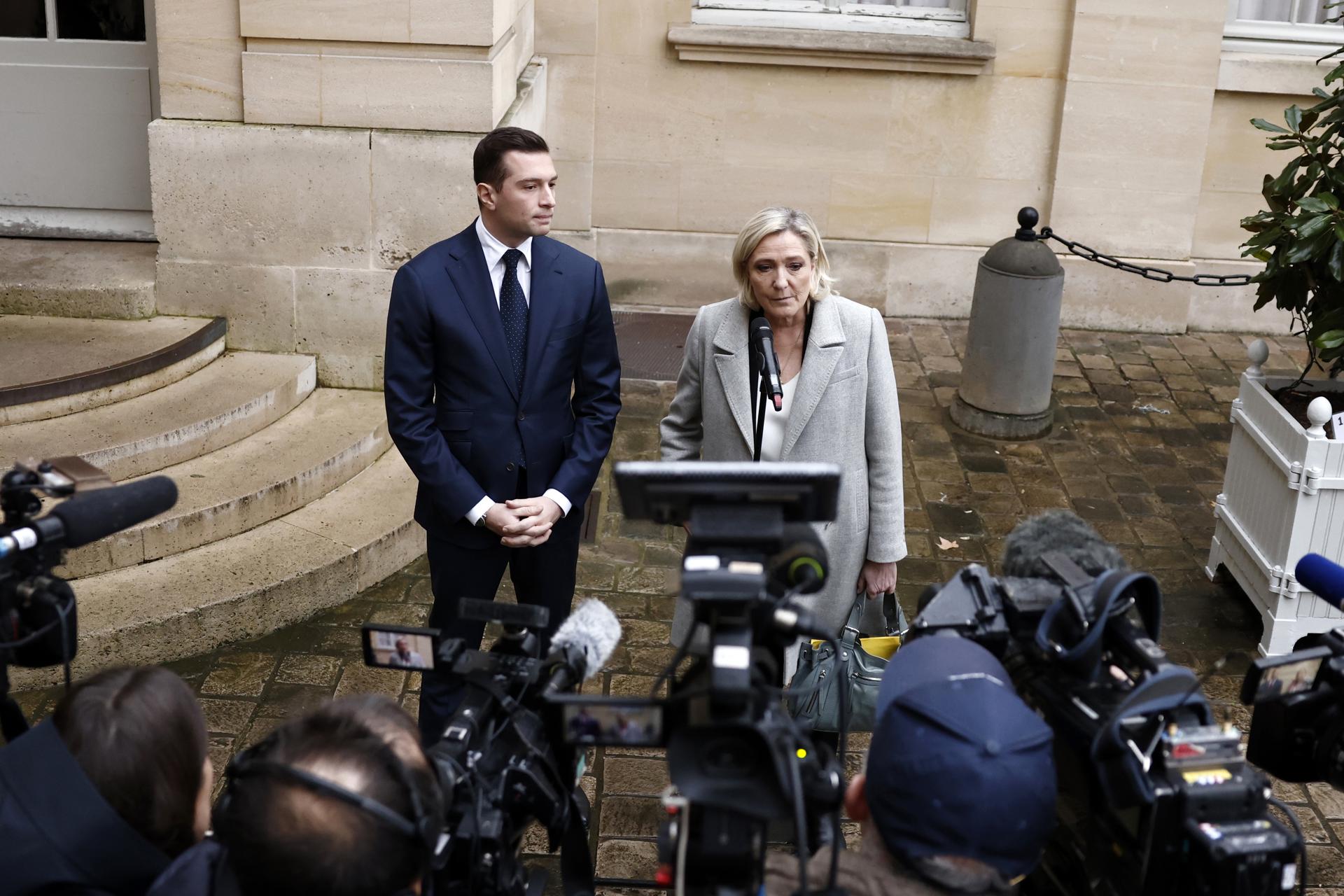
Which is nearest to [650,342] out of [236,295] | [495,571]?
[236,295]

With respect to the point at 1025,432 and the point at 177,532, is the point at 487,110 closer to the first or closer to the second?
the point at 177,532

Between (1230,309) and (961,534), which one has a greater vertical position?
(1230,309)

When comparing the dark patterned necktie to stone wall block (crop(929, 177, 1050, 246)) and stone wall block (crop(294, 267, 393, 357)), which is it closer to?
stone wall block (crop(294, 267, 393, 357))

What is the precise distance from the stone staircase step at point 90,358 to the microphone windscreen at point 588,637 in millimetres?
3678

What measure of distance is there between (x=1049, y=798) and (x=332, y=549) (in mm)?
3784

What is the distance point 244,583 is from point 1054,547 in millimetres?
3373

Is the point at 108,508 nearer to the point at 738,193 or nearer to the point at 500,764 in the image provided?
the point at 500,764

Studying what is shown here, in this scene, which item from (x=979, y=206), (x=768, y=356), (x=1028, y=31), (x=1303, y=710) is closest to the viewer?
(x=1303, y=710)

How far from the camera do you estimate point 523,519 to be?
403 centimetres

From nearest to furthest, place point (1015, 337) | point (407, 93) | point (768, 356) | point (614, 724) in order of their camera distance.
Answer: point (614, 724), point (768, 356), point (407, 93), point (1015, 337)

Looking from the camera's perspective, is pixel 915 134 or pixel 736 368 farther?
pixel 915 134

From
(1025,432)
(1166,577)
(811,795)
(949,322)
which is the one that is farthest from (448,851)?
(949,322)

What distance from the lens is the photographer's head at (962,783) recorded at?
7.06 ft

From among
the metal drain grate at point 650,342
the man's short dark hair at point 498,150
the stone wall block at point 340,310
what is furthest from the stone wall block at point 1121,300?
the man's short dark hair at point 498,150
